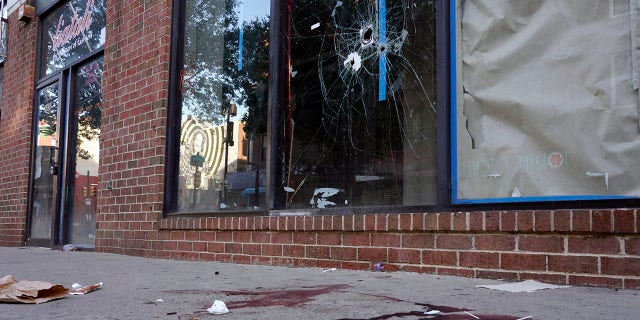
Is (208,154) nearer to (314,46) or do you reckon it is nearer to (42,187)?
(314,46)

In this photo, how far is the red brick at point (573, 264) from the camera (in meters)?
2.91

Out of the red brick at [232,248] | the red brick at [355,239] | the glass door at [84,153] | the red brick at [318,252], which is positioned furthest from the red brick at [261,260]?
the glass door at [84,153]

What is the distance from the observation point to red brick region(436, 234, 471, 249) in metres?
3.38

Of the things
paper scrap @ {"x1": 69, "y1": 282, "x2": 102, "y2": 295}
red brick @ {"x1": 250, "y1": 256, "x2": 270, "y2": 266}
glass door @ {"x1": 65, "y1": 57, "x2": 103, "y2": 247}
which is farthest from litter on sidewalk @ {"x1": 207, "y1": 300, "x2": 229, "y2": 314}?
glass door @ {"x1": 65, "y1": 57, "x2": 103, "y2": 247}

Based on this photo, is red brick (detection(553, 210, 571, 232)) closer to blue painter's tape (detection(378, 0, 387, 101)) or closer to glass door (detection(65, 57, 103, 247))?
blue painter's tape (detection(378, 0, 387, 101))

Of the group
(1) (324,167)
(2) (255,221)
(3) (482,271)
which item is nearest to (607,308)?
(3) (482,271)

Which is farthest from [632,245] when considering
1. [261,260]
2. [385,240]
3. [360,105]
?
[261,260]

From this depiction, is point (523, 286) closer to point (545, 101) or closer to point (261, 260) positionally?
point (545, 101)

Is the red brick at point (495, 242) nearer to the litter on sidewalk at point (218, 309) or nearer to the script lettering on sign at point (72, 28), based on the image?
the litter on sidewalk at point (218, 309)

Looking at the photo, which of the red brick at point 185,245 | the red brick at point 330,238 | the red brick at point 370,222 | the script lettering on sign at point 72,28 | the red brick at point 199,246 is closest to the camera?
the red brick at point 370,222

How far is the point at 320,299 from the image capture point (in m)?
2.73

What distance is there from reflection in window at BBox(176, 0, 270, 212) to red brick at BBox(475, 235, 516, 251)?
6.88 feet

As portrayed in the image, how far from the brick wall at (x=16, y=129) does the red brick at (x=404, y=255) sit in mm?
7110

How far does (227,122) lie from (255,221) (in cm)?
120
